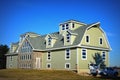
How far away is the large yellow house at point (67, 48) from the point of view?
42781 mm

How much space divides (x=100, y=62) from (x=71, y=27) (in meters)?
8.90

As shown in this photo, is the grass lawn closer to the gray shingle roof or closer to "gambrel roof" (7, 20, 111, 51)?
"gambrel roof" (7, 20, 111, 51)

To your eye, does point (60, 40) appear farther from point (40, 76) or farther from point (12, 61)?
point (12, 61)

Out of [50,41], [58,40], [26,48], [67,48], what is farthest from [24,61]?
[67,48]

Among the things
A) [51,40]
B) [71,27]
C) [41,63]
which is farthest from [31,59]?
[71,27]

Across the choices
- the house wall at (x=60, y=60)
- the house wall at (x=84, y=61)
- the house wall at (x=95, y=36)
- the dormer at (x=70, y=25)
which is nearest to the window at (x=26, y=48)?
the house wall at (x=60, y=60)

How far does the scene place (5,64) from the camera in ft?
233

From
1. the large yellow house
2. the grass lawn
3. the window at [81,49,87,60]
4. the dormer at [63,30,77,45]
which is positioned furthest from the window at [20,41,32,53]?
the grass lawn

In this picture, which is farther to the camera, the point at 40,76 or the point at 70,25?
the point at 70,25

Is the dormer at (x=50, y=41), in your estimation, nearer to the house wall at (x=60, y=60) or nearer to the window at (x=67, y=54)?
the house wall at (x=60, y=60)

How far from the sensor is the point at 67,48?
44.2 m

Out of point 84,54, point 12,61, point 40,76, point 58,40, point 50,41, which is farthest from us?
point 12,61

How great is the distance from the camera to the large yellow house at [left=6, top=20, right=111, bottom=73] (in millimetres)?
42781

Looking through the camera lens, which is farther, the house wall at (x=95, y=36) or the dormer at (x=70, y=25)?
the dormer at (x=70, y=25)
